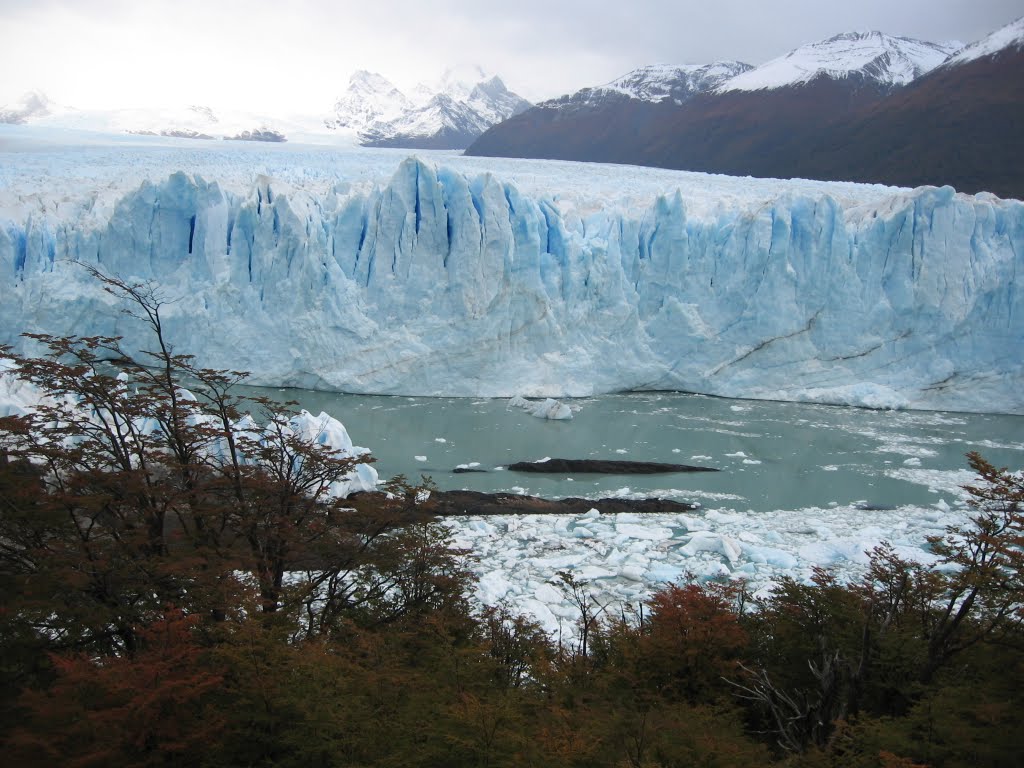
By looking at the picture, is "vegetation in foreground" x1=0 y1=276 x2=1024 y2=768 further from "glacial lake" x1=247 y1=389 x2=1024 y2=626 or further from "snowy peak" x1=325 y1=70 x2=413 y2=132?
"snowy peak" x1=325 y1=70 x2=413 y2=132

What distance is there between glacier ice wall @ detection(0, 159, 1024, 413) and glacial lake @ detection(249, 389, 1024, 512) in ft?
2.28

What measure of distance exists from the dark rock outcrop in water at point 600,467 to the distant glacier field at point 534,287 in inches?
170

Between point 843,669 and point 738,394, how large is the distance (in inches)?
478

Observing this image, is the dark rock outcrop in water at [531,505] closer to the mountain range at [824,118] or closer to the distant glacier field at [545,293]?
the distant glacier field at [545,293]

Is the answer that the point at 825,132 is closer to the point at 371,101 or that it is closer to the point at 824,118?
the point at 824,118

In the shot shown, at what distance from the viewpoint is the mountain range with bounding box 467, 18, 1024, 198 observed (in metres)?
22.2

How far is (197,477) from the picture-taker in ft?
13.8

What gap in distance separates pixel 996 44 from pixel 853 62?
6.65m

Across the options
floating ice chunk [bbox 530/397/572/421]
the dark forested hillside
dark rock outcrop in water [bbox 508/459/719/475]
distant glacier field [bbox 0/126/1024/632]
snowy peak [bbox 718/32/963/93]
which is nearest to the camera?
dark rock outcrop in water [bbox 508/459/719/475]

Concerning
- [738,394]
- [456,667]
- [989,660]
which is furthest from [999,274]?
[456,667]

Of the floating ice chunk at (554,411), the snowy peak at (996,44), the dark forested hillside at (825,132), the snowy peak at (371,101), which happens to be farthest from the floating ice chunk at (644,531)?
the snowy peak at (371,101)

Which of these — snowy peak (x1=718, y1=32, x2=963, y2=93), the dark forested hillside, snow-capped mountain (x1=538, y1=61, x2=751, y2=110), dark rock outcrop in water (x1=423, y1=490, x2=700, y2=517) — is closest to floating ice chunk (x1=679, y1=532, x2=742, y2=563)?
dark rock outcrop in water (x1=423, y1=490, x2=700, y2=517)

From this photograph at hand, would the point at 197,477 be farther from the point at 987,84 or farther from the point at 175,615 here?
the point at 987,84

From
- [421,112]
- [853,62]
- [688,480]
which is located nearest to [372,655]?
[688,480]
